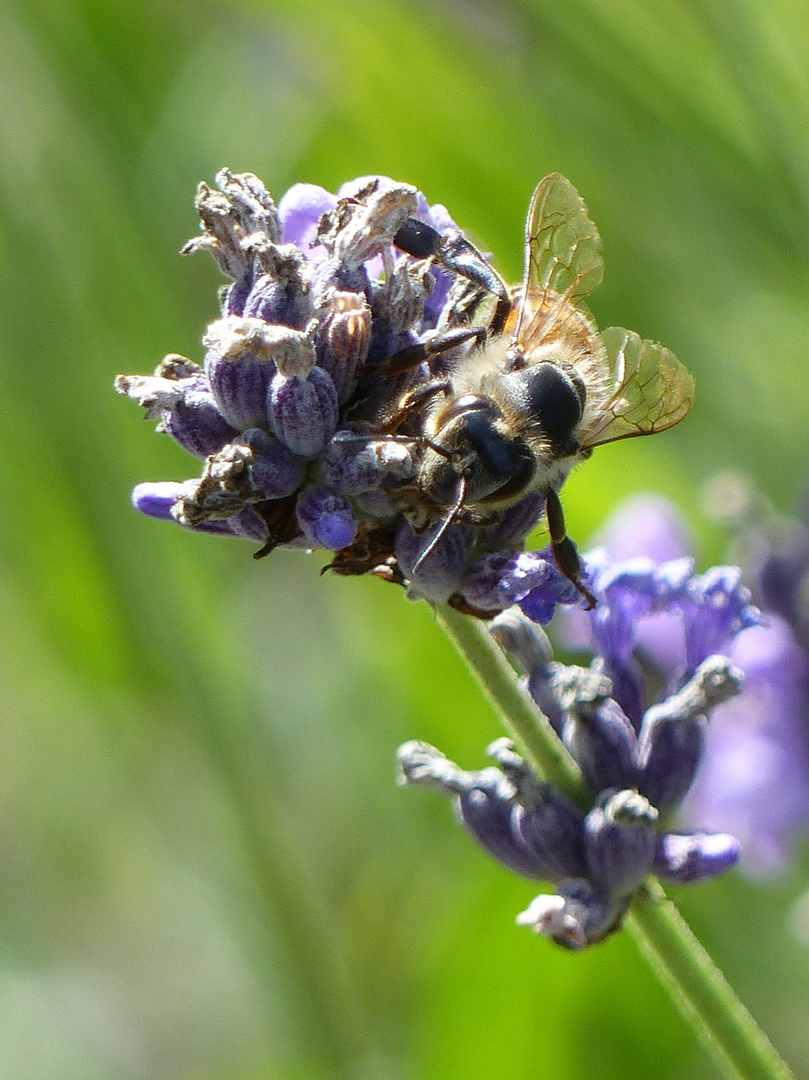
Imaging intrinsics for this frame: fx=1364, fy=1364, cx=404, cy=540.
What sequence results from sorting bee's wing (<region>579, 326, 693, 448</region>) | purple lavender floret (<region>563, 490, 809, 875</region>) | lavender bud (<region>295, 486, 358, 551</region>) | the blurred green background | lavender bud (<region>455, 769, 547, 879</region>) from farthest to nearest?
1. the blurred green background
2. purple lavender floret (<region>563, 490, 809, 875</region>)
3. bee's wing (<region>579, 326, 693, 448</region>)
4. lavender bud (<region>455, 769, 547, 879</region>)
5. lavender bud (<region>295, 486, 358, 551</region>)

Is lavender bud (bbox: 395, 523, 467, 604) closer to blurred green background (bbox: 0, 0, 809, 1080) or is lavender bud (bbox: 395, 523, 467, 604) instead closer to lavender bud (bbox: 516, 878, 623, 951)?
lavender bud (bbox: 516, 878, 623, 951)

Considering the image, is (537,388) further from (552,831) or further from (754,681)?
(754,681)

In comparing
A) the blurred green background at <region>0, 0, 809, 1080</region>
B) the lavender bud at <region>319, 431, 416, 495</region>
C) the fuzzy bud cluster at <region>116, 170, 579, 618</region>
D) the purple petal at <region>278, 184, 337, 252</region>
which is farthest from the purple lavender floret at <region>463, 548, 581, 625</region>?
the blurred green background at <region>0, 0, 809, 1080</region>

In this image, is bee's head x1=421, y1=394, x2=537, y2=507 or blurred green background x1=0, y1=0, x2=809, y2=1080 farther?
blurred green background x1=0, y1=0, x2=809, y2=1080

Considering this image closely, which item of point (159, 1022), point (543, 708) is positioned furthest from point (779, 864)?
point (159, 1022)

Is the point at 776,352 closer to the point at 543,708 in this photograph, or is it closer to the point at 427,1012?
the point at 427,1012

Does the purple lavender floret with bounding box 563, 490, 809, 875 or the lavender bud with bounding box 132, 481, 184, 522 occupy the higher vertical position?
the lavender bud with bounding box 132, 481, 184, 522

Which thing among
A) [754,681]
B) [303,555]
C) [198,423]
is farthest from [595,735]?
[754,681]
